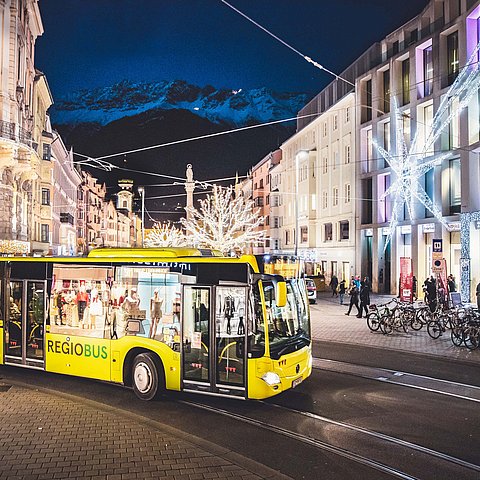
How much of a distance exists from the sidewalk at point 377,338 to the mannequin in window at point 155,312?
365 inches

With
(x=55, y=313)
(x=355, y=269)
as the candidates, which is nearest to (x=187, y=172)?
(x=355, y=269)

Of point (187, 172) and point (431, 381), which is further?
point (187, 172)

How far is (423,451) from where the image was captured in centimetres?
773

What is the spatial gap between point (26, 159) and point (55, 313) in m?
20.8

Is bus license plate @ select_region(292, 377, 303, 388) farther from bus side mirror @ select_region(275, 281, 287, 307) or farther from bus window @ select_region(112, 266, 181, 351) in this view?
bus window @ select_region(112, 266, 181, 351)

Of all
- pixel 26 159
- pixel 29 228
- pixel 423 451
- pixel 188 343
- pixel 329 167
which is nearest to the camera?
pixel 423 451

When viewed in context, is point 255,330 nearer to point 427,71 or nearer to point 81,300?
point 81,300

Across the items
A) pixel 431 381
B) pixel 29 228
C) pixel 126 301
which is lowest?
pixel 431 381

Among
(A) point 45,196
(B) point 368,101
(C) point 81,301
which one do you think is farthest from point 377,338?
(A) point 45,196

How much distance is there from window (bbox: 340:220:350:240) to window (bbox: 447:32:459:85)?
16472 millimetres

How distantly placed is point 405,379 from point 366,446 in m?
5.06

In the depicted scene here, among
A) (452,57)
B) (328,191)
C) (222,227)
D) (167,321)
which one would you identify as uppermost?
(452,57)

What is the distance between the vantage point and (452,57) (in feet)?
108

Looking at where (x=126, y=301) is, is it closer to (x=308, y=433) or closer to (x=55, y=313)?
(x=55, y=313)
